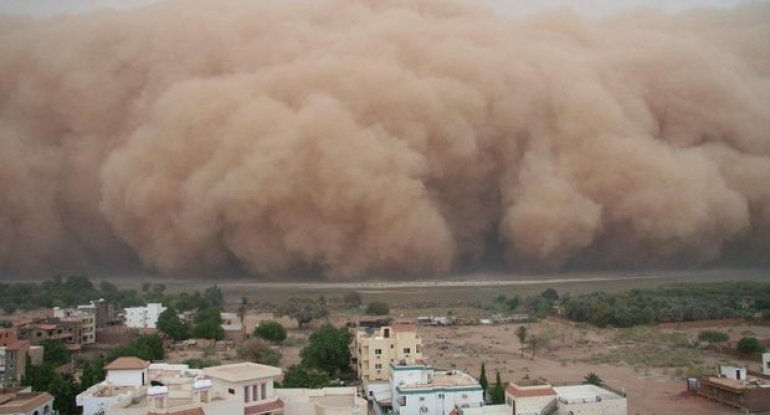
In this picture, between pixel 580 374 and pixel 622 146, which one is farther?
pixel 622 146

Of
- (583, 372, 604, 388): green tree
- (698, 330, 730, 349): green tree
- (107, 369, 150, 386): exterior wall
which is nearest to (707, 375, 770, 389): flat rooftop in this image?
(583, 372, 604, 388): green tree

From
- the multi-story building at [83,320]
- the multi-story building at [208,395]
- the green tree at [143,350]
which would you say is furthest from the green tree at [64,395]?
the multi-story building at [83,320]

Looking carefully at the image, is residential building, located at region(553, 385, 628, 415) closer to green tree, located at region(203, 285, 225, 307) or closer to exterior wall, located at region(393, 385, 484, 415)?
exterior wall, located at region(393, 385, 484, 415)

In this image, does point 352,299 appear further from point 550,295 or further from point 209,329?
point 209,329

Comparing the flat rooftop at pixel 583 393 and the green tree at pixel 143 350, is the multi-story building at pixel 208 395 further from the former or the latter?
the green tree at pixel 143 350

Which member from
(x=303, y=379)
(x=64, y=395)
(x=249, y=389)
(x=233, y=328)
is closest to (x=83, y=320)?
(x=233, y=328)

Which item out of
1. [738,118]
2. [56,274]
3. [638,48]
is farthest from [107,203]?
[738,118]

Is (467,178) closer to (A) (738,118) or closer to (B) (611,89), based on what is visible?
(B) (611,89)
